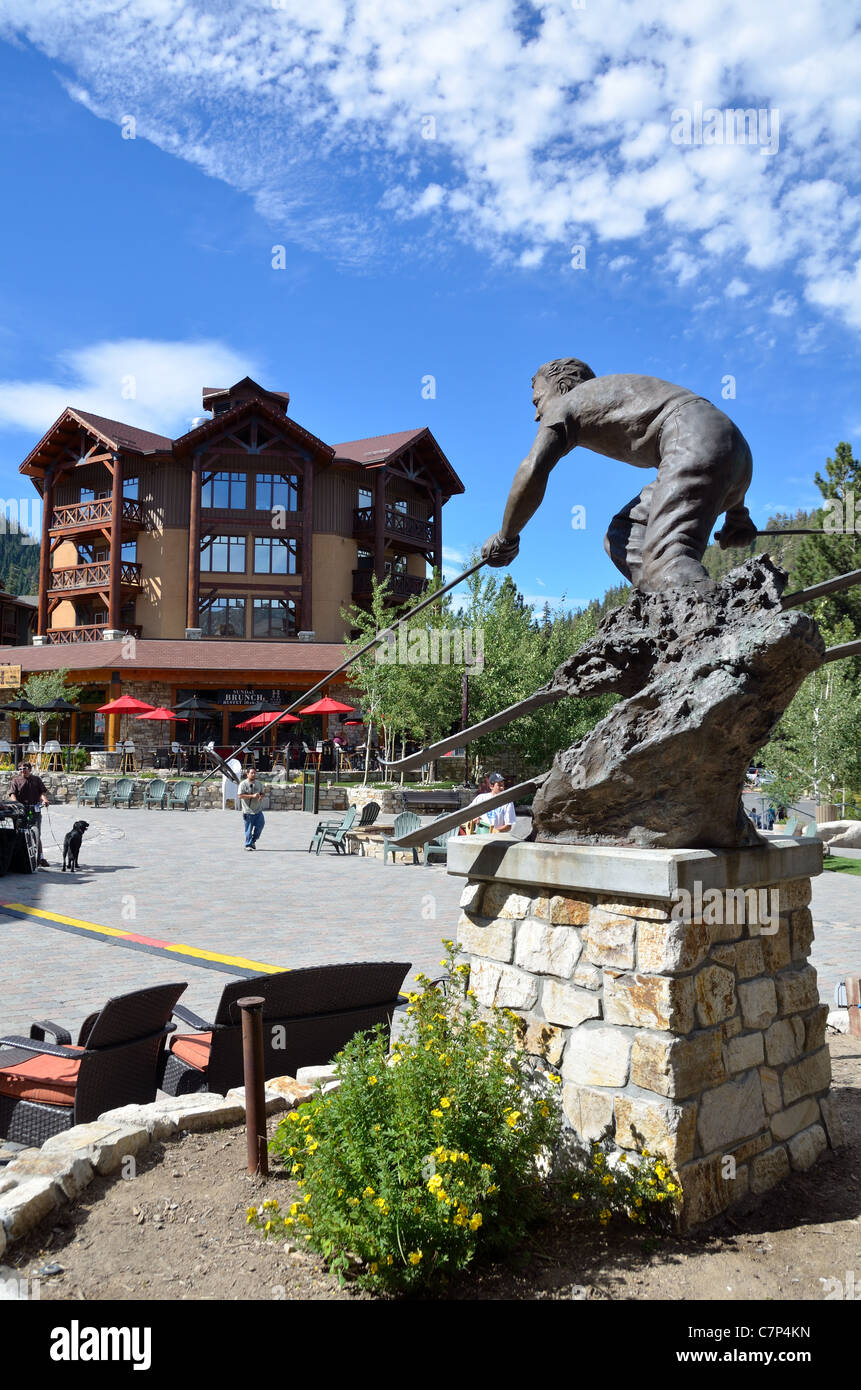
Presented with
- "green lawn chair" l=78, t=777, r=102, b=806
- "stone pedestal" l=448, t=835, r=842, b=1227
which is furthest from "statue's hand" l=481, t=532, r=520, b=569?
"green lawn chair" l=78, t=777, r=102, b=806

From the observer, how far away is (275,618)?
40.2 m

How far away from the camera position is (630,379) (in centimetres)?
431

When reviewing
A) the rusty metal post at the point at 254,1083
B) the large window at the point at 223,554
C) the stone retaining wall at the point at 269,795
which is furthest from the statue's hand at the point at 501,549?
the large window at the point at 223,554

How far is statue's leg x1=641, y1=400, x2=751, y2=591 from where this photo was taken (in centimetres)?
394

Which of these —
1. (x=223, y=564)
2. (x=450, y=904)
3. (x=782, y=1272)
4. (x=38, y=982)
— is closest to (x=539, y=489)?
(x=782, y=1272)

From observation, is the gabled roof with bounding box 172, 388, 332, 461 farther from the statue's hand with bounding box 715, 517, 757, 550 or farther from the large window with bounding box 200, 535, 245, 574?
the statue's hand with bounding box 715, 517, 757, 550

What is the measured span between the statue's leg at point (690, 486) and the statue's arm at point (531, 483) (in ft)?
1.69

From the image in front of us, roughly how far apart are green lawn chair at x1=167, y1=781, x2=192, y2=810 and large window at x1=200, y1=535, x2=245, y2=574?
16550mm

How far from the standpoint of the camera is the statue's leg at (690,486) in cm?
394

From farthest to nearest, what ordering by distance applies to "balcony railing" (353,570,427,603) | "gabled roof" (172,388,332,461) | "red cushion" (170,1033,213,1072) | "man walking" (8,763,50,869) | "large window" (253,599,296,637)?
1. "balcony railing" (353,570,427,603)
2. "large window" (253,599,296,637)
3. "gabled roof" (172,388,332,461)
4. "man walking" (8,763,50,869)
5. "red cushion" (170,1033,213,1072)

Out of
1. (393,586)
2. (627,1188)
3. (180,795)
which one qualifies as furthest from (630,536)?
(393,586)

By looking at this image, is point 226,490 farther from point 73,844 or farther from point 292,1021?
point 292,1021

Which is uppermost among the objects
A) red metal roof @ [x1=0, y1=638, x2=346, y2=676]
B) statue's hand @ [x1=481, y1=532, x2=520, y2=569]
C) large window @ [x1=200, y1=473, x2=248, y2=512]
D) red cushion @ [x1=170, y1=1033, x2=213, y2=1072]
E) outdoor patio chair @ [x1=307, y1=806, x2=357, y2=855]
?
large window @ [x1=200, y1=473, x2=248, y2=512]

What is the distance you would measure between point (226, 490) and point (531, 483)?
125 ft
